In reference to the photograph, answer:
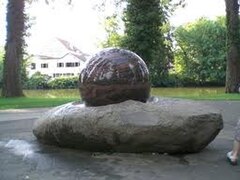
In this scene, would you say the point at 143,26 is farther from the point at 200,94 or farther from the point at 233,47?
the point at 233,47

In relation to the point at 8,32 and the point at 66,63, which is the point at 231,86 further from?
the point at 66,63

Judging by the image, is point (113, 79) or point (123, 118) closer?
point (123, 118)

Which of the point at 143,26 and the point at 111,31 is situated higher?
the point at 111,31

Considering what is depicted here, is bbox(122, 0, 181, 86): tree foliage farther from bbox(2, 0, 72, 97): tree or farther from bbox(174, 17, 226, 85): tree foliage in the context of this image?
bbox(2, 0, 72, 97): tree

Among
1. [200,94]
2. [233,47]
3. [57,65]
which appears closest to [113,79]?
[233,47]

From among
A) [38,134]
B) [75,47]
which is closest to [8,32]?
[38,134]

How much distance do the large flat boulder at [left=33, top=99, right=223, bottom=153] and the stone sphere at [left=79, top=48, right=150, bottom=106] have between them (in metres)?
0.34

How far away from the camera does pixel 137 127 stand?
8.99 metres

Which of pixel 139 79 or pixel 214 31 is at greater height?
pixel 214 31

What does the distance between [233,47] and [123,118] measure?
2574 centimetres

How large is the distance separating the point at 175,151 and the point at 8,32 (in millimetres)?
23314

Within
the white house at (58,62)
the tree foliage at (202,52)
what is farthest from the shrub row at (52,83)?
the white house at (58,62)

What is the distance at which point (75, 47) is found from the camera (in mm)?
127062

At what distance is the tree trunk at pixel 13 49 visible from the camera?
30.6 m
